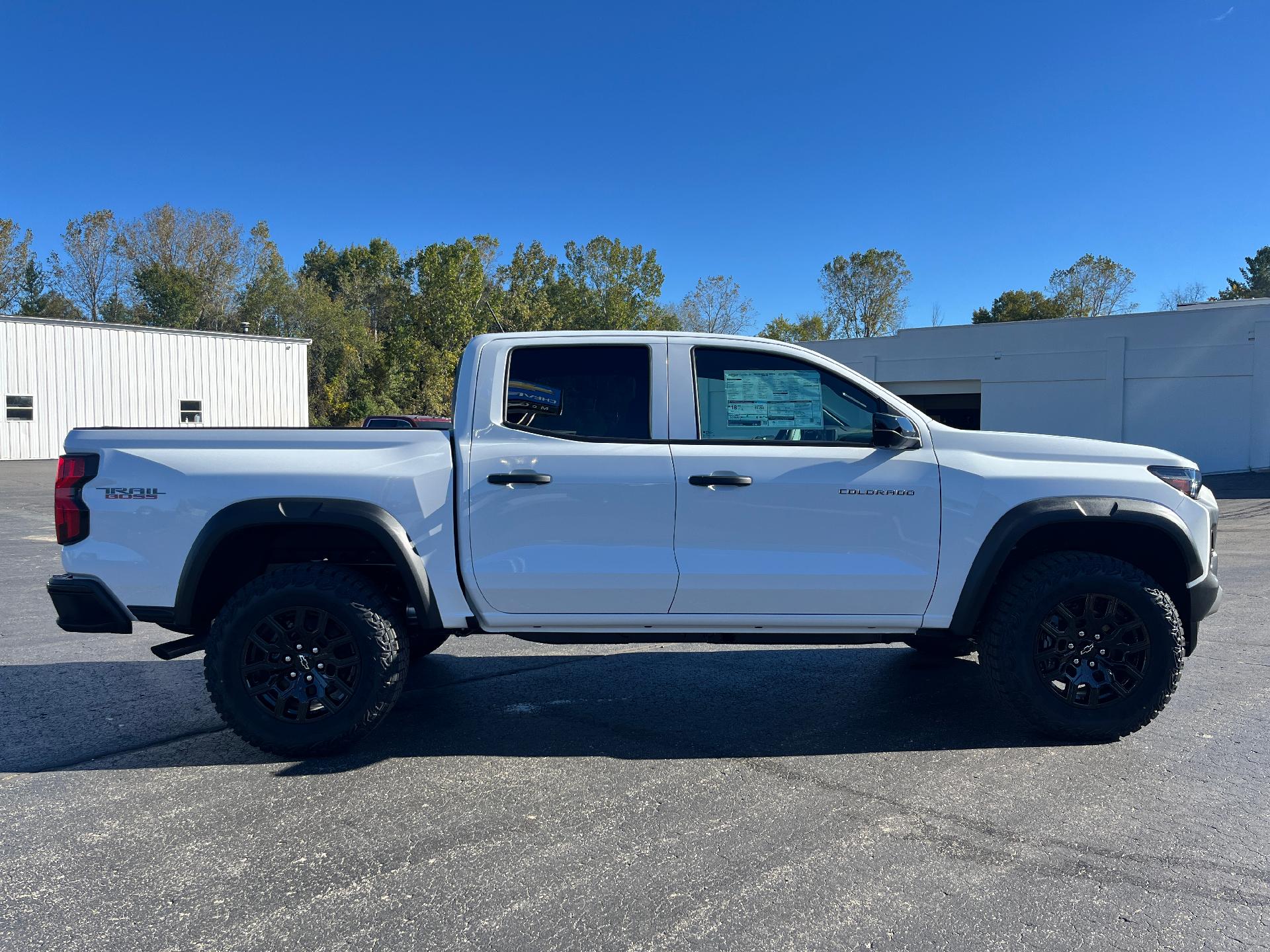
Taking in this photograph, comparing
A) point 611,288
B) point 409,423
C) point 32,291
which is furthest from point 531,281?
point 409,423

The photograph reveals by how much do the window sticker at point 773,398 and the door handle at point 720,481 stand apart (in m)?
0.36

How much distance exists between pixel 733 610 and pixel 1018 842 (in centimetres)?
154

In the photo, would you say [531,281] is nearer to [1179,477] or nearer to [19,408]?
[19,408]

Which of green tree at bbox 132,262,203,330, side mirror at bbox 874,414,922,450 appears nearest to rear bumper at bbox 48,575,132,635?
side mirror at bbox 874,414,922,450

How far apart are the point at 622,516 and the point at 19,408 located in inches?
1402

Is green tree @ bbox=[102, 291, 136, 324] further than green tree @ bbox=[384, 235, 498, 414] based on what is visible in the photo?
Yes

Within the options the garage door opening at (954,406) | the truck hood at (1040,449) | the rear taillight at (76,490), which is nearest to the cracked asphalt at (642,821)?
the rear taillight at (76,490)

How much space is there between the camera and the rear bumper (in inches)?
169

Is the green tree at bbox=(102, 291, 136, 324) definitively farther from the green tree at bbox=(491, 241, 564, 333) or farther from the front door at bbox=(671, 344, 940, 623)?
the front door at bbox=(671, 344, 940, 623)

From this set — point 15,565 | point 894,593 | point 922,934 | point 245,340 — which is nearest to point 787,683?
point 894,593

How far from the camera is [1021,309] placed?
70.3m

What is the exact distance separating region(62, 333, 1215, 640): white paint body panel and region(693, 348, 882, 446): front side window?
0.48 feet

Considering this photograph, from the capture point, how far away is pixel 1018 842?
3422 millimetres

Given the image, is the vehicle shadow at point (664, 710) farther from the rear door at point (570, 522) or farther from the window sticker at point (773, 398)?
the window sticker at point (773, 398)
